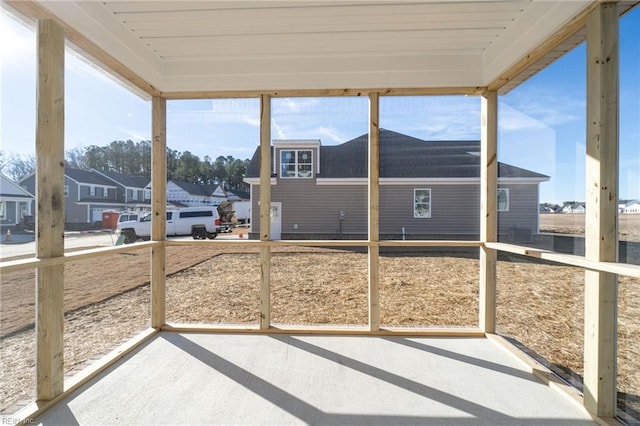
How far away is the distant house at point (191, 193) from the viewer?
3.50 meters

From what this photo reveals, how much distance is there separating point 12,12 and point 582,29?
12.8 feet

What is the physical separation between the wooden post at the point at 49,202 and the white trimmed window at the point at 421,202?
337 cm

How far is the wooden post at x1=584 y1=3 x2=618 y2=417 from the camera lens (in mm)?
1896

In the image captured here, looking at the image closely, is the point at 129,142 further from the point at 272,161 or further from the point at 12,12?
the point at 272,161

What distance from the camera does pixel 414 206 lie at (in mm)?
3695

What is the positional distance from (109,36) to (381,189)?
289 cm

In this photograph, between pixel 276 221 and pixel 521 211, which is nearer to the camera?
pixel 521 211

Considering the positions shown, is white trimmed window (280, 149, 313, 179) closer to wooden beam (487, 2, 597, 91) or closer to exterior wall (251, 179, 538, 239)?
exterior wall (251, 179, 538, 239)

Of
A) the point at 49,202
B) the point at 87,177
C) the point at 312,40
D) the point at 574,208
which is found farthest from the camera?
the point at 312,40

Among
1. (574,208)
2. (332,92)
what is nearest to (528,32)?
(574,208)

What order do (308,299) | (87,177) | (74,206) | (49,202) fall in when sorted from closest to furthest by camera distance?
(49,202)
(74,206)
(87,177)
(308,299)

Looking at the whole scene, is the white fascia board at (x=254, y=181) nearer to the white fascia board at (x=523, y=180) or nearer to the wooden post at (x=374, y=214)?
the wooden post at (x=374, y=214)

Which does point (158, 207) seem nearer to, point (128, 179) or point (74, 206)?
point (128, 179)

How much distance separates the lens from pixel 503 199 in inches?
125
